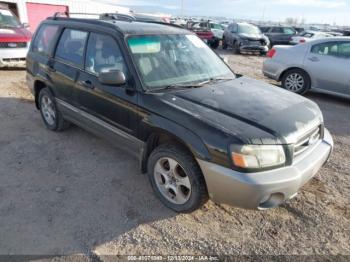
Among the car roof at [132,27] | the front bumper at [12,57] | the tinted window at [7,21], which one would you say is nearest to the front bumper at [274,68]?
the car roof at [132,27]

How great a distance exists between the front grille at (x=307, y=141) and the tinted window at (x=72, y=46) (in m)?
2.75

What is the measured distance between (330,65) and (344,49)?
1.61 feet

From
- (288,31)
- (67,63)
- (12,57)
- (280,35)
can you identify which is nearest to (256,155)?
(67,63)

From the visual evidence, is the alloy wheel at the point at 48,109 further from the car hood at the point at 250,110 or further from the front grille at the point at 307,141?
the front grille at the point at 307,141

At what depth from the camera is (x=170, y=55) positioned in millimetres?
3322

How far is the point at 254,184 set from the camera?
224cm

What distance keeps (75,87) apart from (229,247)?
2.72 metres

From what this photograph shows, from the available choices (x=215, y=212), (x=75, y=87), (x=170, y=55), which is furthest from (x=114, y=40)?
(x=215, y=212)

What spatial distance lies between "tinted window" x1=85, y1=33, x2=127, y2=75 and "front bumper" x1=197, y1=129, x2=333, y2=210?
1.52 metres

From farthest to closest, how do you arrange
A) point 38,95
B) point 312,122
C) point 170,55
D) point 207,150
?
point 38,95 → point 170,55 → point 312,122 → point 207,150

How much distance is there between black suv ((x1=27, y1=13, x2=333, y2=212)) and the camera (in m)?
2.34

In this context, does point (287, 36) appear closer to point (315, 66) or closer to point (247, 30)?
point (247, 30)

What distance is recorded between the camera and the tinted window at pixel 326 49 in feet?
22.0

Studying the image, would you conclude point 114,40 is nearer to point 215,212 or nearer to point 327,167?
point 215,212
